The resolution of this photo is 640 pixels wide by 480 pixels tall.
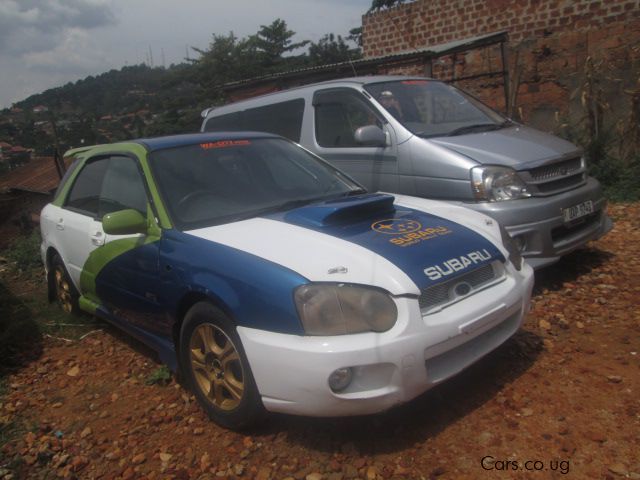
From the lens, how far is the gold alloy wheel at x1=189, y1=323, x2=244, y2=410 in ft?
8.85

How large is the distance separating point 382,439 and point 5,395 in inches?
105

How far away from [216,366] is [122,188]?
161 centimetres

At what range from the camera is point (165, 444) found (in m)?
2.81

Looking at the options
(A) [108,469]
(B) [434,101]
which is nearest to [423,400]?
(A) [108,469]

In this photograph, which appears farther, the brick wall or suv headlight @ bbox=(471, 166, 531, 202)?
the brick wall

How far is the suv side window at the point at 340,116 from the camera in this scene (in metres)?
5.12

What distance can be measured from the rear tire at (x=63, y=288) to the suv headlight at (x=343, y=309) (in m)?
2.95

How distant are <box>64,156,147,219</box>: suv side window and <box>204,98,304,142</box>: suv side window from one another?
224cm

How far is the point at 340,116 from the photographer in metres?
5.41

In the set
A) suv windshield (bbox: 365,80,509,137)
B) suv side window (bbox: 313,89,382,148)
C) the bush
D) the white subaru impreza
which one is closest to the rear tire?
the white subaru impreza

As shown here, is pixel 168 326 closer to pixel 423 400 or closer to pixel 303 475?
pixel 303 475

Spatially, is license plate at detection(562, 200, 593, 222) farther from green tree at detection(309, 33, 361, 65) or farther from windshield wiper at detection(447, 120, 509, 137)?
green tree at detection(309, 33, 361, 65)

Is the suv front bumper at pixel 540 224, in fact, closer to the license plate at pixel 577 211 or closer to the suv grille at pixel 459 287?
the license plate at pixel 577 211

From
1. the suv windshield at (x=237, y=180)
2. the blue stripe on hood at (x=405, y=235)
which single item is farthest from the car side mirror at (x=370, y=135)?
the blue stripe on hood at (x=405, y=235)
